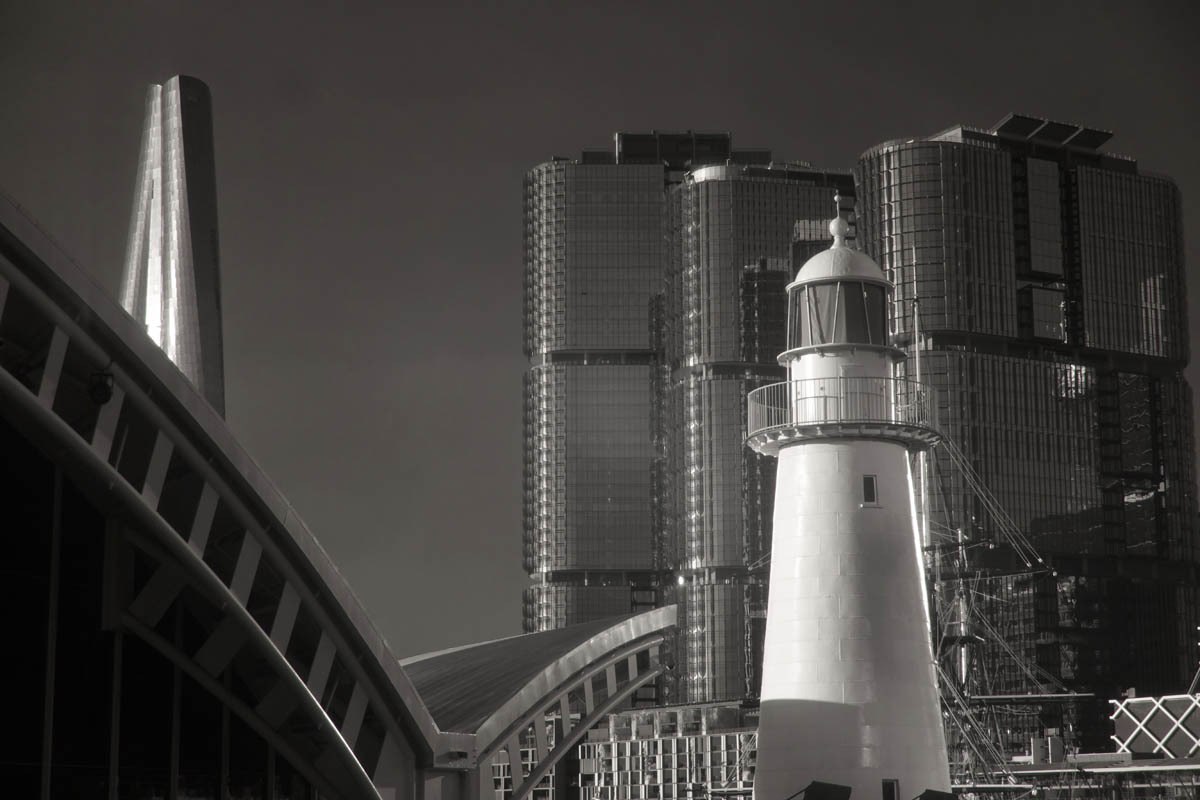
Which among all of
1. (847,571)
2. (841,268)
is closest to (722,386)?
(841,268)

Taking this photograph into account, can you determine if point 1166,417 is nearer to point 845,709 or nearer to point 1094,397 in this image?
point 1094,397

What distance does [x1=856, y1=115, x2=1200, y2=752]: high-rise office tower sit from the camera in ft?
522

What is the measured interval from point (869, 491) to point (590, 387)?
14942 cm

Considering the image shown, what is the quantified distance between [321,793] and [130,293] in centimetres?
5475

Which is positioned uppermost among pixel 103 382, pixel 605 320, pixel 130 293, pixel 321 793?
pixel 605 320

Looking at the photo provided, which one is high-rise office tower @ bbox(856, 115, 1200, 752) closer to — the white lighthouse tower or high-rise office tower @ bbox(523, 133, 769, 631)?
high-rise office tower @ bbox(523, 133, 769, 631)

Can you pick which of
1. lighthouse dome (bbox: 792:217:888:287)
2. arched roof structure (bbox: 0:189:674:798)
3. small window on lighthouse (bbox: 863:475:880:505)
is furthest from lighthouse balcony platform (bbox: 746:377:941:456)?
arched roof structure (bbox: 0:189:674:798)

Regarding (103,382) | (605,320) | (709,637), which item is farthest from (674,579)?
(103,382)

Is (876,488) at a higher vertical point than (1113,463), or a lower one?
lower

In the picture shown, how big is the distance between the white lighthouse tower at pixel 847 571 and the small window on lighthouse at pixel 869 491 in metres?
0.04

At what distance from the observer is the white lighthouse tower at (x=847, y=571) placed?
42.5 meters

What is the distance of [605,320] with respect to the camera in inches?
7638

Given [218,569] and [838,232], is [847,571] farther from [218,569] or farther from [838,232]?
[218,569]

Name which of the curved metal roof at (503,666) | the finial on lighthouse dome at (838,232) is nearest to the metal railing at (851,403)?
the finial on lighthouse dome at (838,232)
